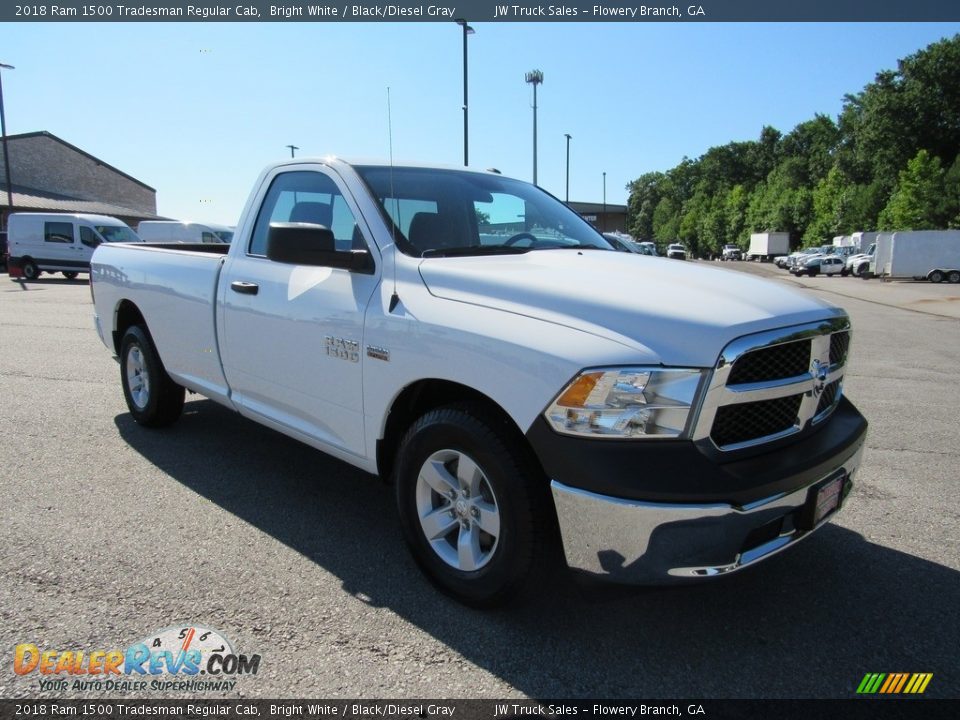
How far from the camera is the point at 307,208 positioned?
12.6 feet

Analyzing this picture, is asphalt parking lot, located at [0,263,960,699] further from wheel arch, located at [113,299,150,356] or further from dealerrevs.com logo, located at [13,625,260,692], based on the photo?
wheel arch, located at [113,299,150,356]

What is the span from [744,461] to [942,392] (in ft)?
20.3

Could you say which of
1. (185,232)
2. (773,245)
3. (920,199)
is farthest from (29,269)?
(773,245)

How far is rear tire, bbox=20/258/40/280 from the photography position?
2370 centimetres

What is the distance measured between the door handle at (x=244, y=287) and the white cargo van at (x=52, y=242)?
2284 cm

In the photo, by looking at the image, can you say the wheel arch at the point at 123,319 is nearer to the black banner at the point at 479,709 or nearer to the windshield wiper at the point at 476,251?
the windshield wiper at the point at 476,251

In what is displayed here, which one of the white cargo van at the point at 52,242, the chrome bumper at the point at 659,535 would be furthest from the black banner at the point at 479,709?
the white cargo van at the point at 52,242

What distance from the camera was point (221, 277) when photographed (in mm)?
4125

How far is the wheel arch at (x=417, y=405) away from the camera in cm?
272

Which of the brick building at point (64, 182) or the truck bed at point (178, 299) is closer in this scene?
the truck bed at point (178, 299)

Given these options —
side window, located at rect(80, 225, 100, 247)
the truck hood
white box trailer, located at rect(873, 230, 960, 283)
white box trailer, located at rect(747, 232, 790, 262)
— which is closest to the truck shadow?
the truck hood

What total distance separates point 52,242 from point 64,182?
3234cm

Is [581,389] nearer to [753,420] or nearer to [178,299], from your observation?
[753,420]

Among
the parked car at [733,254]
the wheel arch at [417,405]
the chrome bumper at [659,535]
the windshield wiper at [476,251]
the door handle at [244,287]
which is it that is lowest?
the parked car at [733,254]
